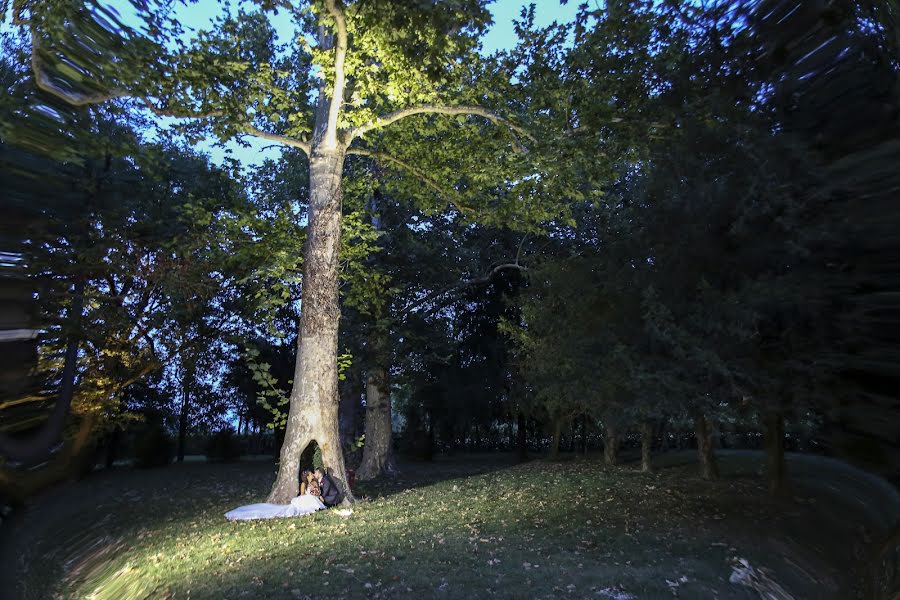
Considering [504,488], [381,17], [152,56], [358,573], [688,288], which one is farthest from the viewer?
[504,488]

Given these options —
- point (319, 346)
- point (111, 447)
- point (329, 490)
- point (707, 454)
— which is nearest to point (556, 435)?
point (707, 454)

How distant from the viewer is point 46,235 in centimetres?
306

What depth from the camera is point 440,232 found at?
→ 874 inches

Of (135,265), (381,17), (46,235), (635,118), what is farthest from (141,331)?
(46,235)

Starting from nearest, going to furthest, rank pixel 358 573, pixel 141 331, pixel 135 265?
pixel 358 573 → pixel 135 265 → pixel 141 331

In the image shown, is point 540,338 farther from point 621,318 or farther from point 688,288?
point 688,288

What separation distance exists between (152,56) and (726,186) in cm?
1031

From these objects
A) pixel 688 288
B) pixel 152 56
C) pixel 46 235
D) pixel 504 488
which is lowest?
pixel 504 488

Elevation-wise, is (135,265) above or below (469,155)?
below

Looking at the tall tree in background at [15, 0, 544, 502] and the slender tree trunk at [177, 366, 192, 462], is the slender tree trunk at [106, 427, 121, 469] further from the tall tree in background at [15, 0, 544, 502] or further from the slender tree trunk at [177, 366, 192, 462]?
the tall tree in background at [15, 0, 544, 502]

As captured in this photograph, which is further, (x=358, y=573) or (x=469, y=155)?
(x=469, y=155)

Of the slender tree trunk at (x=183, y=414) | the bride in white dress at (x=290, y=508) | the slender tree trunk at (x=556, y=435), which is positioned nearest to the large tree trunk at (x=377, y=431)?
the slender tree trunk at (x=556, y=435)

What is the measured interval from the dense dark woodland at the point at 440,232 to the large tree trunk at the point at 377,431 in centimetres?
10

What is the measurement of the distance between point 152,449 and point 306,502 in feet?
66.5
